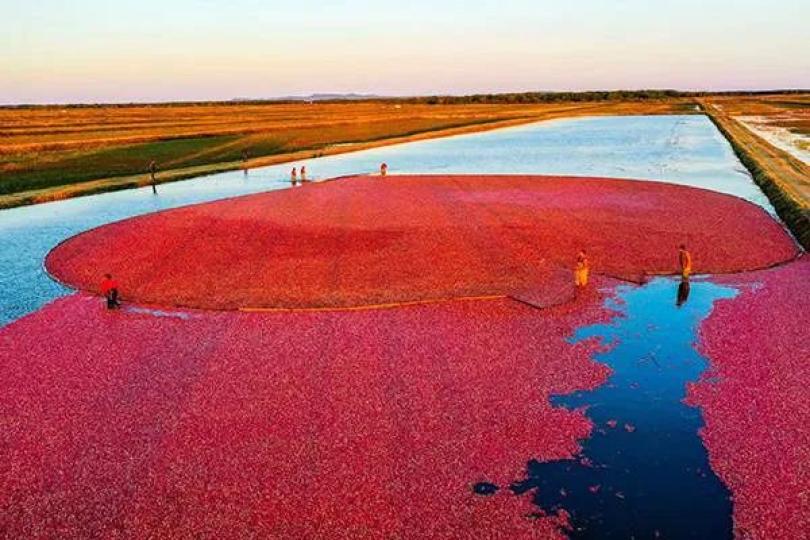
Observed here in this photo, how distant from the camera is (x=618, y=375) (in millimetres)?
18172

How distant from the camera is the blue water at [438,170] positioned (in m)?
33.1

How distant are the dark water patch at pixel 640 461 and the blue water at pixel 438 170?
18.6 metres

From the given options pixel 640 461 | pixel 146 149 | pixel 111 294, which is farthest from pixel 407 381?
pixel 146 149

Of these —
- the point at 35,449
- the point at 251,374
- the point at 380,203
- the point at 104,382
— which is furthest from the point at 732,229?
the point at 35,449

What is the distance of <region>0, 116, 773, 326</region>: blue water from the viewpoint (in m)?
33.1

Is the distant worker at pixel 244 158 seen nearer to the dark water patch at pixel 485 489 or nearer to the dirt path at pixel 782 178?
the dirt path at pixel 782 178

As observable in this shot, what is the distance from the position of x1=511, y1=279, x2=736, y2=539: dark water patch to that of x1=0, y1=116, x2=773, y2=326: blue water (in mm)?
18644

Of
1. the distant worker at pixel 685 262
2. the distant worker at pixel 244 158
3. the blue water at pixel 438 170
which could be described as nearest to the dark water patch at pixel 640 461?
the distant worker at pixel 685 262

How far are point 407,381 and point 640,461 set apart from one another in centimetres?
580

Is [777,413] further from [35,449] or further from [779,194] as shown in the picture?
[779,194]

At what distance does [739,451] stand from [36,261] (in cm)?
2943

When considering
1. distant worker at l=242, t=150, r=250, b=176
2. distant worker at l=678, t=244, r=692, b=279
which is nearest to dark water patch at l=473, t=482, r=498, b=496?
distant worker at l=678, t=244, r=692, b=279

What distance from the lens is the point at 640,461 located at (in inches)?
550

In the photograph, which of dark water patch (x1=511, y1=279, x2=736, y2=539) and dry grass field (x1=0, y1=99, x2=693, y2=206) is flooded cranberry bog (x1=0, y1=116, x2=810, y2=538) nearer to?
dark water patch (x1=511, y1=279, x2=736, y2=539)
